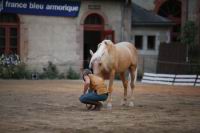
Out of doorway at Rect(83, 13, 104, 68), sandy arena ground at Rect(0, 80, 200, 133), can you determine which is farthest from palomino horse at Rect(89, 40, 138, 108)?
doorway at Rect(83, 13, 104, 68)

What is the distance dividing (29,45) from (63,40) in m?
1.96

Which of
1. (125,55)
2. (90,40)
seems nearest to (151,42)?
(90,40)

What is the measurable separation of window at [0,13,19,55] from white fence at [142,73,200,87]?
7080 millimetres

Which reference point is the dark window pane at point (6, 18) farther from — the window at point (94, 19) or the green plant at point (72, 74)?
the window at point (94, 19)

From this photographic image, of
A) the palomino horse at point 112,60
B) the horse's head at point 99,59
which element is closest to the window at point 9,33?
the palomino horse at point 112,60

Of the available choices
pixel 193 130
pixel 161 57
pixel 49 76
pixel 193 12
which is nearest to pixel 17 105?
pixel 193 130

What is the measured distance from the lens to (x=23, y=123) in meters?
13.2

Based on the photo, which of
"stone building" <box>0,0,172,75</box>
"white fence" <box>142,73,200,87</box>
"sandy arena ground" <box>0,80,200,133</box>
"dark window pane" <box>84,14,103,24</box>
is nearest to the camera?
"sandy arena ground" <box>0,80,200,133</box>

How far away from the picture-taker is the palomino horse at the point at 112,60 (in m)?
16.8

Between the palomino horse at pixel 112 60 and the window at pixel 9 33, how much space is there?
1603 centimetres

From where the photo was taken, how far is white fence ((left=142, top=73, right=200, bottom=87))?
3083 cm

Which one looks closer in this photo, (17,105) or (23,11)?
(17,105)

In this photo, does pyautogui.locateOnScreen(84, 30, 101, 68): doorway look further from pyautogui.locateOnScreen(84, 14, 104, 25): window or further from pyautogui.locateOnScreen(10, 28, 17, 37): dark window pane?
pyautogui.locateOnScreen(10, 28, 17, 37): dark window pane

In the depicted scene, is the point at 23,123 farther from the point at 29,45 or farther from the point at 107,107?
the point at 29,45
